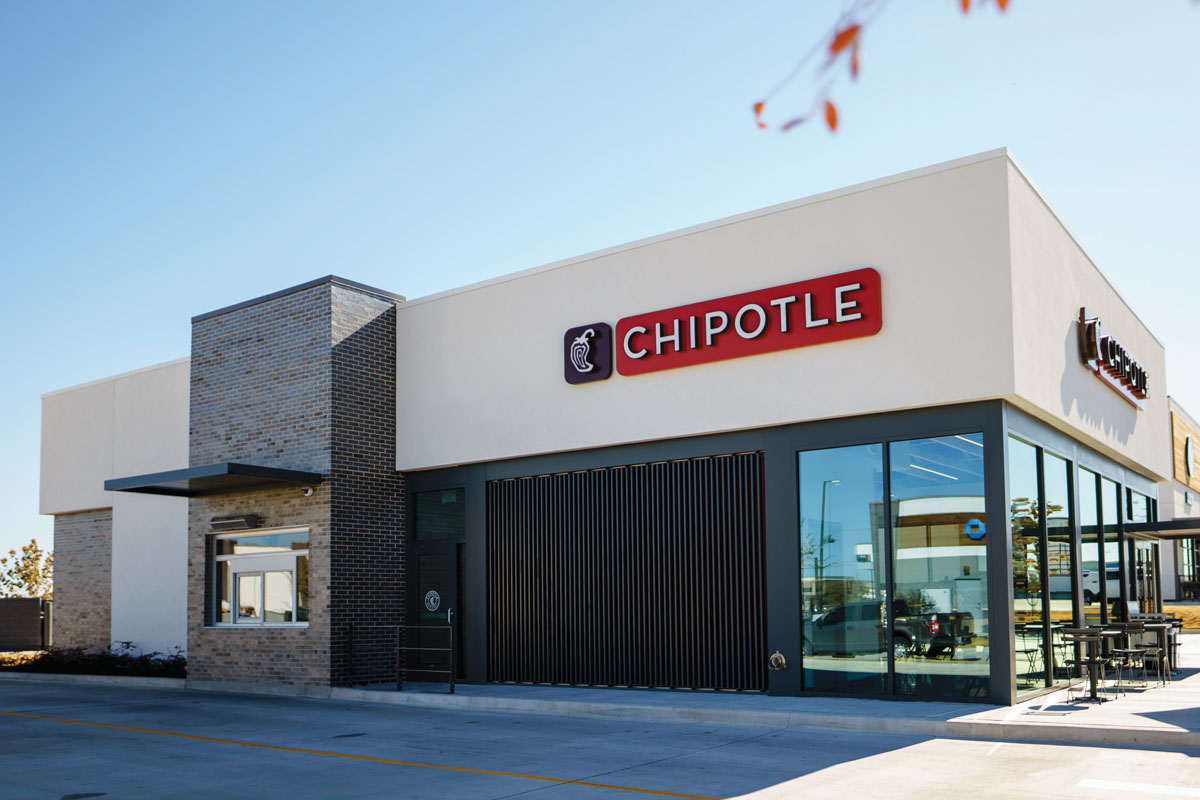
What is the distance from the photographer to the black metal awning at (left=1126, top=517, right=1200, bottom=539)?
18625mm

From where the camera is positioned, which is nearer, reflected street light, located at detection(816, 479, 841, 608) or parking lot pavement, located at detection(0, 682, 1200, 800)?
parking lot pavement, located at detection(0, 682, 1200, 800)

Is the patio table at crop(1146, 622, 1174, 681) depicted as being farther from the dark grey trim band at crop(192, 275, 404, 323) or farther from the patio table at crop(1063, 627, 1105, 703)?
the dark grey trim band at crop(192, 275, 404, 323)

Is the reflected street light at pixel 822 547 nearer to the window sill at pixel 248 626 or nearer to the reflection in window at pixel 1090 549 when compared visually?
the reflection in window at pixel 1090 549

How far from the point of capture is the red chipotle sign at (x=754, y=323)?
1366 cm

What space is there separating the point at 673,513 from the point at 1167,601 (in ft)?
140

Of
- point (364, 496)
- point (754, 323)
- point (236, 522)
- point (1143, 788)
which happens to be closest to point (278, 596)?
point (236, 522)

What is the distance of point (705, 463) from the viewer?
50.1ft

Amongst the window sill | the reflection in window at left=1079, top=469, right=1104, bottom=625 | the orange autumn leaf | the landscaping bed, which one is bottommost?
the landscaping bed

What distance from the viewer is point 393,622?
1819 cm

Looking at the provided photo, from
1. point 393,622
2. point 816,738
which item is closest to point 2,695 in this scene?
point 393,622

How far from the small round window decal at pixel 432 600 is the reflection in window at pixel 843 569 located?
22.4 feet

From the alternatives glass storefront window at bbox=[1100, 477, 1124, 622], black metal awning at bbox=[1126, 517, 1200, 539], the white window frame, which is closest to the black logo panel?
the white window frame

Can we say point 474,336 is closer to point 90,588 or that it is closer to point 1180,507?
point 90,588

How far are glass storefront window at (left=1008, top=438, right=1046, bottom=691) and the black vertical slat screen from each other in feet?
10.6
